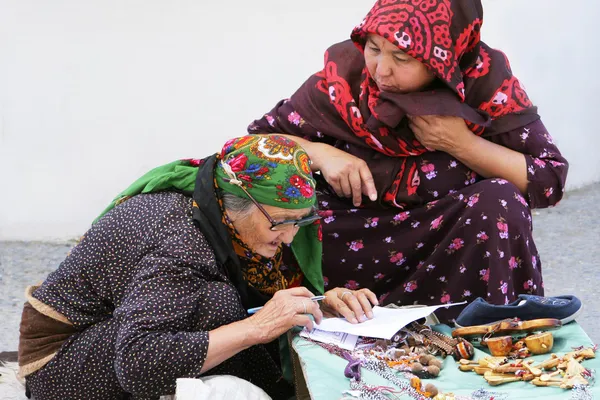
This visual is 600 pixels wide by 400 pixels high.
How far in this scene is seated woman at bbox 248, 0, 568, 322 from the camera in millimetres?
3266

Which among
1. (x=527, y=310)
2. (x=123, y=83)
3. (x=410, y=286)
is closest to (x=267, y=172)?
(x=527, y=310)

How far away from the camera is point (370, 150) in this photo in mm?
3576

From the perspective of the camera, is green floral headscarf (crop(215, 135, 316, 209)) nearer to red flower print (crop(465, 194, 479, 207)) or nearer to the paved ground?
red flower print (crop(465, 194, 479, 207))

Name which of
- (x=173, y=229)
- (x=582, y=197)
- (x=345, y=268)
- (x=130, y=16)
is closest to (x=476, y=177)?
(x=345, y=268)

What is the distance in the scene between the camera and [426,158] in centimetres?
352

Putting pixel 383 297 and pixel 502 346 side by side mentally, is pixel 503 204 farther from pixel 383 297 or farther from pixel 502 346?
pixel 502 346

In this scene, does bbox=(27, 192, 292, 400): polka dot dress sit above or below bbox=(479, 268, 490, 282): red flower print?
above

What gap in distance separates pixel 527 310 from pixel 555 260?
8.91 feet

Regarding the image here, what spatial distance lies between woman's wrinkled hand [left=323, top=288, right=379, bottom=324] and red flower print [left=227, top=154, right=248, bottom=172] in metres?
0.53

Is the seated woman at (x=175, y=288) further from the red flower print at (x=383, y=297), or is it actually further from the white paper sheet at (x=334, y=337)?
the red flower print at (x=383, y=297)

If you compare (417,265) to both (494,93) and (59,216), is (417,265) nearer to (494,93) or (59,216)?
(494,93)

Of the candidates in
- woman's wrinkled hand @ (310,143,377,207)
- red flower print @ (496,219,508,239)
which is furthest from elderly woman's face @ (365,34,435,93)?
red flower print @ (496,219,508,239)

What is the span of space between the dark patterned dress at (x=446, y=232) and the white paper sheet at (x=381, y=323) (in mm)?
577

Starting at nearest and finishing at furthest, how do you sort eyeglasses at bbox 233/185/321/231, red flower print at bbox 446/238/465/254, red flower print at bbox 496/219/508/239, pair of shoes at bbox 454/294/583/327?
pair of shoes at bbox 454/294/583/327
eyeglasses at bbox 233/185/321/231
red flower print at bbox 496/219/508/239
red flower print at bbox 446/238/465/254
